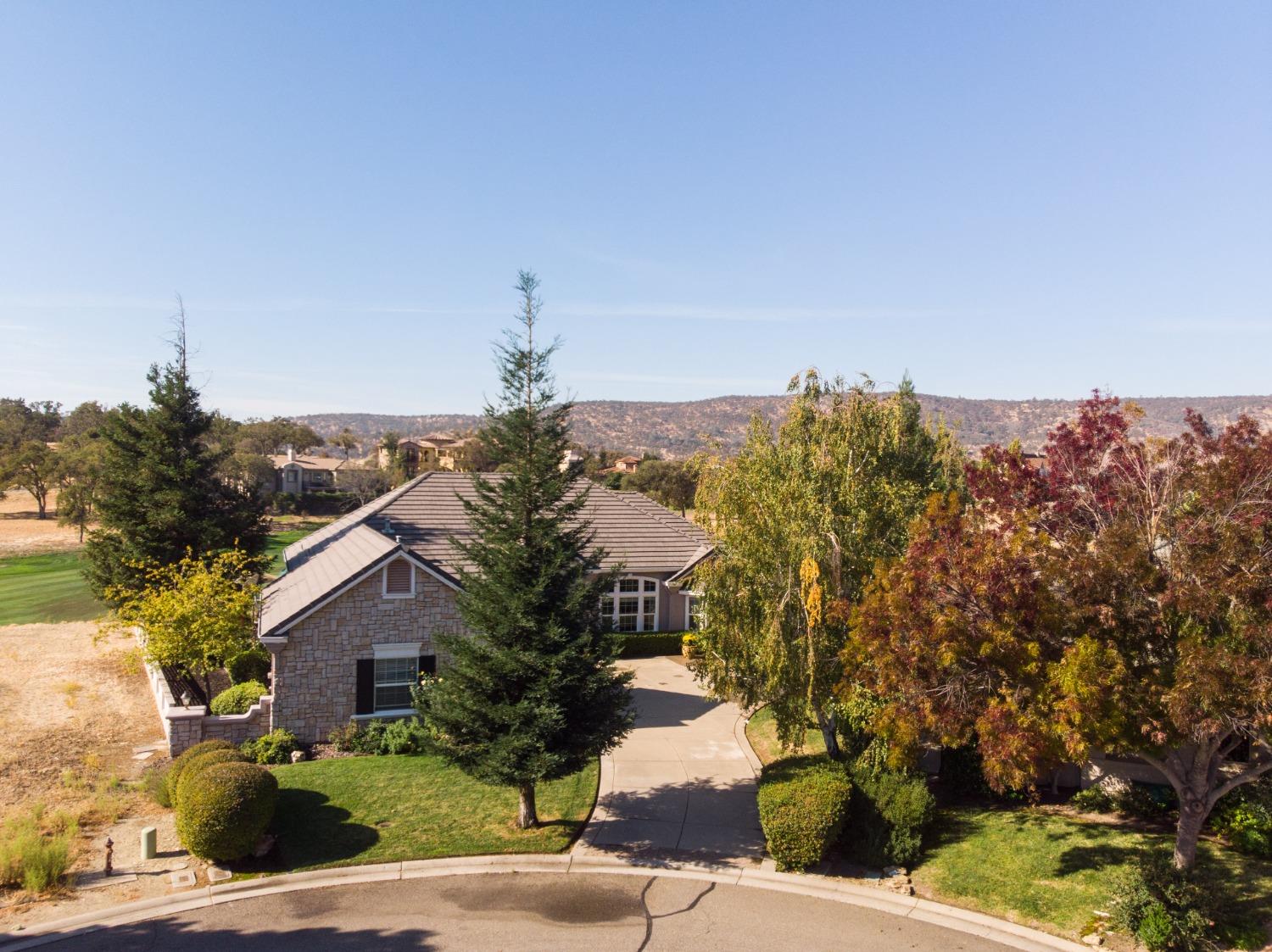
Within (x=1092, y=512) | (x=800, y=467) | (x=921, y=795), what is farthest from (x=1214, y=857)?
(x=800, y=467)

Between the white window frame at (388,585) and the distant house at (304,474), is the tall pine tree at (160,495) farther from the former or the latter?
the distant house at (304,474)

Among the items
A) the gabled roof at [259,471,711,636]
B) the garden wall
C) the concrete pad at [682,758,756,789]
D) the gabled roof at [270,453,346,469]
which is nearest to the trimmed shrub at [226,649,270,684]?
the gabled roof at [259,471,711,636]

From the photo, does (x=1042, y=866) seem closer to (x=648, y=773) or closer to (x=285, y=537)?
(x=648, y=773)

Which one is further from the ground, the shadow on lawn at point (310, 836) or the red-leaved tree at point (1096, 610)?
the red-leaved tree at point (1096, 610)

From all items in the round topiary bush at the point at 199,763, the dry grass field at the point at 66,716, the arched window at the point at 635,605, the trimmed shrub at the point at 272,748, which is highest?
the arched window at the point at 635,605

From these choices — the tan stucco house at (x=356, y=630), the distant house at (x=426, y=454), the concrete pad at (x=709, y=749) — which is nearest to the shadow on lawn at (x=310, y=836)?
the tan stucco house at (x=356, y=630)

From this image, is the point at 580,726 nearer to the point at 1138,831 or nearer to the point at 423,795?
the point at 423,795
